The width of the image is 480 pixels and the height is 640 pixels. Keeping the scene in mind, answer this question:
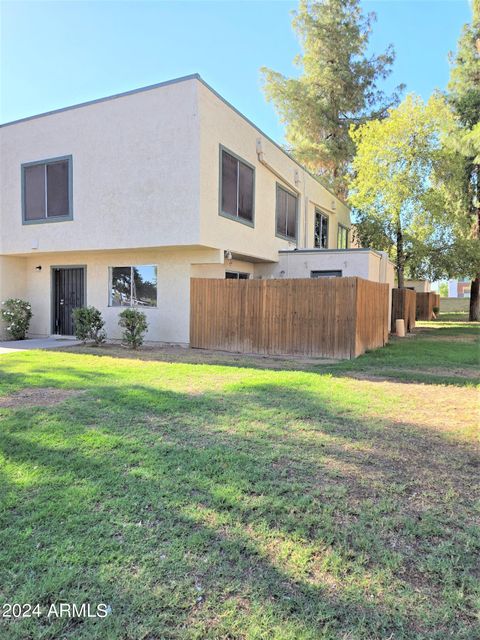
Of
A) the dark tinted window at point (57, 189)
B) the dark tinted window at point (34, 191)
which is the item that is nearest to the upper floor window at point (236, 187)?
the dark tinted window at point (57, 189)

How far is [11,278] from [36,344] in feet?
10.8

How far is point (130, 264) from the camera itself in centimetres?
1269

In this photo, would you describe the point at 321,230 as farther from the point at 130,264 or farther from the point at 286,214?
the point at 130,264

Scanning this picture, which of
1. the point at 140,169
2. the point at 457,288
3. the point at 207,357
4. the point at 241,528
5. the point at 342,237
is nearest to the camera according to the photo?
the point at 241,528

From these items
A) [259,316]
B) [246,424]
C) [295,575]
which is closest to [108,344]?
[259,316]

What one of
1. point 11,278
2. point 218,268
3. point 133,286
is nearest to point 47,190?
point 11,278

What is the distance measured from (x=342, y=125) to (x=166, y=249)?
1844cm

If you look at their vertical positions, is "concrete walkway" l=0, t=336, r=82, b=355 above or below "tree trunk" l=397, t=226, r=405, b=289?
below

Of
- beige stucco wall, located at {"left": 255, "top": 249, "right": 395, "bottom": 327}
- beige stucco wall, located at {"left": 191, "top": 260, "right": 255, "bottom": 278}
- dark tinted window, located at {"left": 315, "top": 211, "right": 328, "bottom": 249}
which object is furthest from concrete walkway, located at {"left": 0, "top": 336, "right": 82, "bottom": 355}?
dark tinted window, located at {"left": 315, "top": 211, "right": 328, "bottom": 249}

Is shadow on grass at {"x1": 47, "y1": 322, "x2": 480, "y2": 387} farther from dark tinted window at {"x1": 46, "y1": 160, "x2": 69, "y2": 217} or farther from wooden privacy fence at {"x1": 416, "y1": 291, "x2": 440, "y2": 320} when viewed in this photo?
wooden privacy fence at {"x1": 416, "y1": 291, "x2": 440, "y2": 320}

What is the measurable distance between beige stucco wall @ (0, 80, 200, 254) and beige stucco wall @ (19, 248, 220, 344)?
2.84 ft

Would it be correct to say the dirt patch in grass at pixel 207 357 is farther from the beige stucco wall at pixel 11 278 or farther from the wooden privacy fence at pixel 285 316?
the beige stucco wall at pixel 11 278

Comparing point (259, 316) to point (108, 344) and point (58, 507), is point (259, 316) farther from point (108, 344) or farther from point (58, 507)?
point (58, 507)

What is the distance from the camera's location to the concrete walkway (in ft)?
36.6
